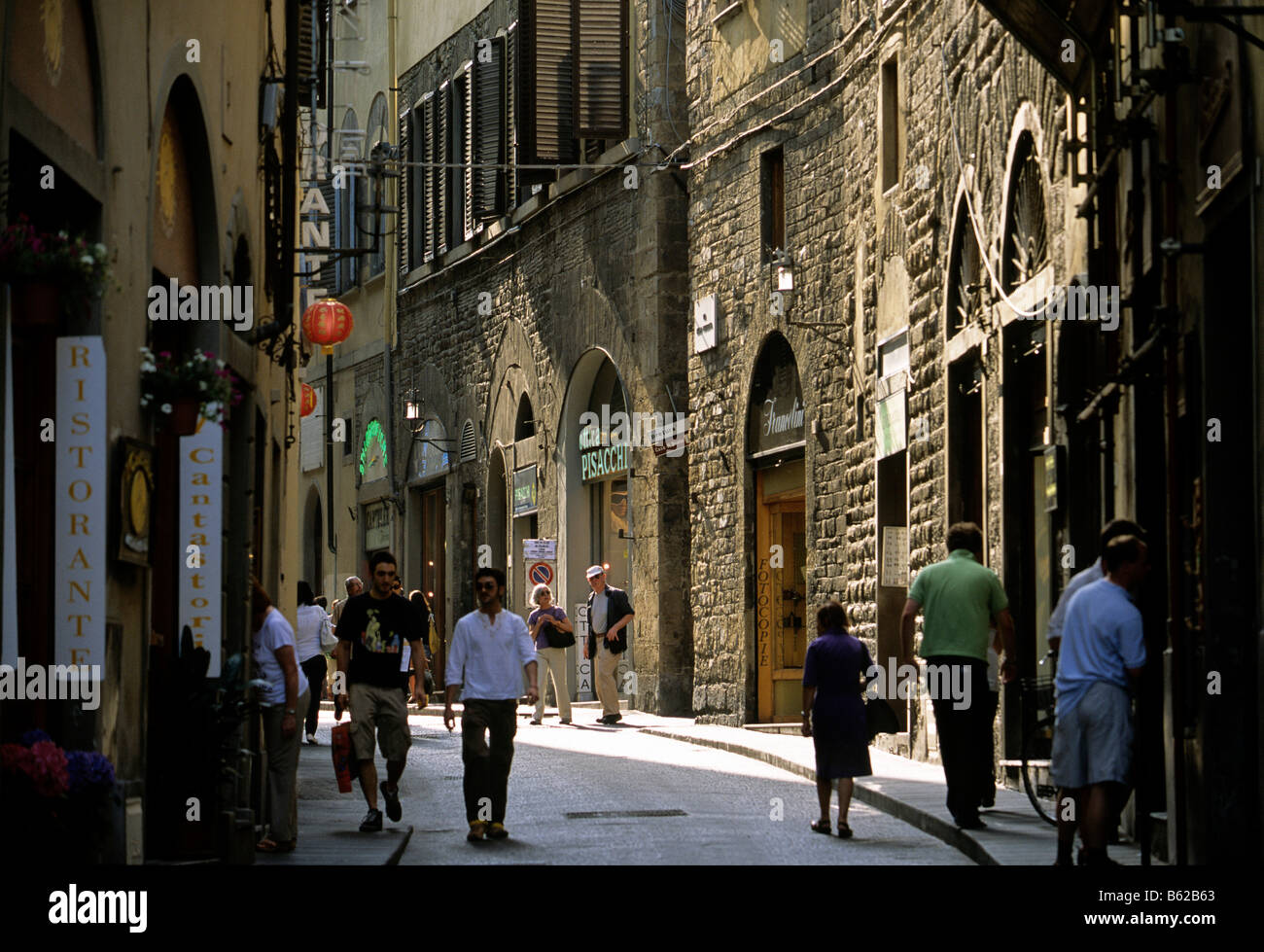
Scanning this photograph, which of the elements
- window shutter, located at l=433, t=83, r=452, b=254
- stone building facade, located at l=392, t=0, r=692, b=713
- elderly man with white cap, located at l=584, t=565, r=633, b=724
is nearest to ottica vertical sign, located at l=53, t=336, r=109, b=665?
elderly man with white cap, located at l=584, t=565, r=633, b=724

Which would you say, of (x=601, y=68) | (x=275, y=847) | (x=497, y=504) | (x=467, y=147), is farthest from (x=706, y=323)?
(x=275, y=847)

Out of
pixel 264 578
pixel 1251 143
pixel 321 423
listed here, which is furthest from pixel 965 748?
pixel 321 423

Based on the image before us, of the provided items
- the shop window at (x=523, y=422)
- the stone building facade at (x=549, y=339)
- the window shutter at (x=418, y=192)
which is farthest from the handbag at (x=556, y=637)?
the window shutter at (x=418, y=192)

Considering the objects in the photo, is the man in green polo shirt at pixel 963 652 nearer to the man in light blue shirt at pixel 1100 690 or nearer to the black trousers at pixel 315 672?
the man in light blue shirt at pixel 1100 690

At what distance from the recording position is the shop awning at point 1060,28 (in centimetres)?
1308

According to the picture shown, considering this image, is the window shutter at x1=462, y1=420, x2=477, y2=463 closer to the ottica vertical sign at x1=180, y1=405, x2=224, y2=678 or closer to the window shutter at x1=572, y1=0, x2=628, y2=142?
the window shutter at x1=572, y1=0, x2=628, y2=142

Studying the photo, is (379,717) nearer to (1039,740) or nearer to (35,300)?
(1039,740)

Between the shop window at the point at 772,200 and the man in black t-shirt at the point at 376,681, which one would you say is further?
the shop window at the point at 772,200

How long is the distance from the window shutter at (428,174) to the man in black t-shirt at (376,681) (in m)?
22.1

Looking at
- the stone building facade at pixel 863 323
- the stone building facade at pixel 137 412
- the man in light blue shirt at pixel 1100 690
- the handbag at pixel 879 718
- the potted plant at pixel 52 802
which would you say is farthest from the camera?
the stone building facade at pixel 863 323

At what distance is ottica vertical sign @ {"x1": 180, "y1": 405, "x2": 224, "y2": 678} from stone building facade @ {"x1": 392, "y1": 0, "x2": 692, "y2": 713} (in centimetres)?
1382

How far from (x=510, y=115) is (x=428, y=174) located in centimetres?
528
